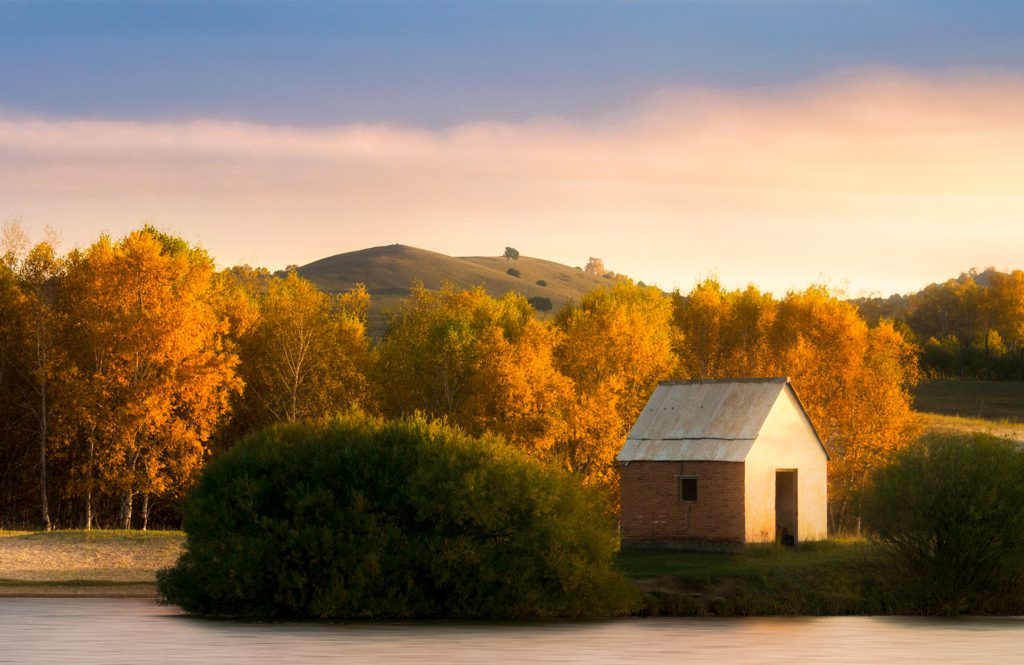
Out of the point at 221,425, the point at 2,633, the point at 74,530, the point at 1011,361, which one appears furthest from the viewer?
the point at 1011,361

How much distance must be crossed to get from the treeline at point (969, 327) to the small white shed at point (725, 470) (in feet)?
245

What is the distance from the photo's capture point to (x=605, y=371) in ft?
264

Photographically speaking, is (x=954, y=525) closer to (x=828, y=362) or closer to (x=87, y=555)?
(x=87, y=555)

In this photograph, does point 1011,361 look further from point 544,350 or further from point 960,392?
point 544,350

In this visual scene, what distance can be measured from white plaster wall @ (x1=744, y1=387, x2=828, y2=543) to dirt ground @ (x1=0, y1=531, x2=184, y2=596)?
23379 millimetres

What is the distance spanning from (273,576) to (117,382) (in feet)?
93.0

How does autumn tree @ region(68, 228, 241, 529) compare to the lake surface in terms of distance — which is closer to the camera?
the lake surface

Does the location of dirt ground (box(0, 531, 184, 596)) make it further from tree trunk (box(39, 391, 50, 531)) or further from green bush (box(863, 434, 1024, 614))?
green bush (box(863, 434, 1024, 614))

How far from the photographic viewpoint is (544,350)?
250 feet

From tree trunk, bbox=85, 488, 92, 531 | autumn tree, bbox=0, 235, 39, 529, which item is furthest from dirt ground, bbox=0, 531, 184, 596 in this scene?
autumn tree, bbox=0, 235, 39, 529

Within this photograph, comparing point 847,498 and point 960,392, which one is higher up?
point 960,392

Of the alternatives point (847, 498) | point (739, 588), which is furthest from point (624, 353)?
point (739, 588)

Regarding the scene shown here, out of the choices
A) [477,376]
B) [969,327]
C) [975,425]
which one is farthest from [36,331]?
[969,327]

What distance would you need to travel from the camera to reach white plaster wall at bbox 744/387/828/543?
5516cm
